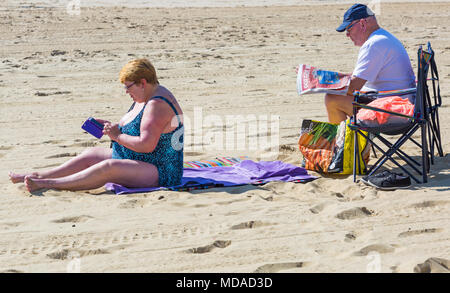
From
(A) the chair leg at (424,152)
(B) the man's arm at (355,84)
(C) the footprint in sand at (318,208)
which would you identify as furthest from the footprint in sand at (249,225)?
(B) the man's arm at (355,84)

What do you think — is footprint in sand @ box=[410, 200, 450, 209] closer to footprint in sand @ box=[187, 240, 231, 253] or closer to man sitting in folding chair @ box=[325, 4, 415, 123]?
man sitting in folding chair @ box=[325, 4, 415, 123]

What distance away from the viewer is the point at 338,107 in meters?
5.73

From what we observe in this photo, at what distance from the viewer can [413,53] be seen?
12.2m

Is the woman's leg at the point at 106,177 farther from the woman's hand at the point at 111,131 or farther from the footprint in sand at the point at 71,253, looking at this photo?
the footprint in sand at the point at 71,253

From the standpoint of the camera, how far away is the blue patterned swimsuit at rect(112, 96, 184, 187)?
5191 mm

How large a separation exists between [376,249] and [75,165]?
2.51 metres

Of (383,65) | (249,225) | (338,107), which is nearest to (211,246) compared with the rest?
(249,225)

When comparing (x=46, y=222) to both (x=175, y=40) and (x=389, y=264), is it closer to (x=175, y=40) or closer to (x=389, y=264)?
(x=389, y=264)

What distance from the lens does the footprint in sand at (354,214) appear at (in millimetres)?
4598

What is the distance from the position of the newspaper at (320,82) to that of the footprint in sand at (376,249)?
5.86 feet

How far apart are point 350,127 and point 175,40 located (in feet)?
26.3

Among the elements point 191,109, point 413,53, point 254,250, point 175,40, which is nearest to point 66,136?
point 191,109

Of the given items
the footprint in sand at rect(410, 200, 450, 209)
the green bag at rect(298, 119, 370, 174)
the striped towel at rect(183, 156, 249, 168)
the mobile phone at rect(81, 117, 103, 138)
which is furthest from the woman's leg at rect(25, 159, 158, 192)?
the footprint in sand at rect(410, 200, 450, 209)

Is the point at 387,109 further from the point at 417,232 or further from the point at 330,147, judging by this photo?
the point at 417,232
